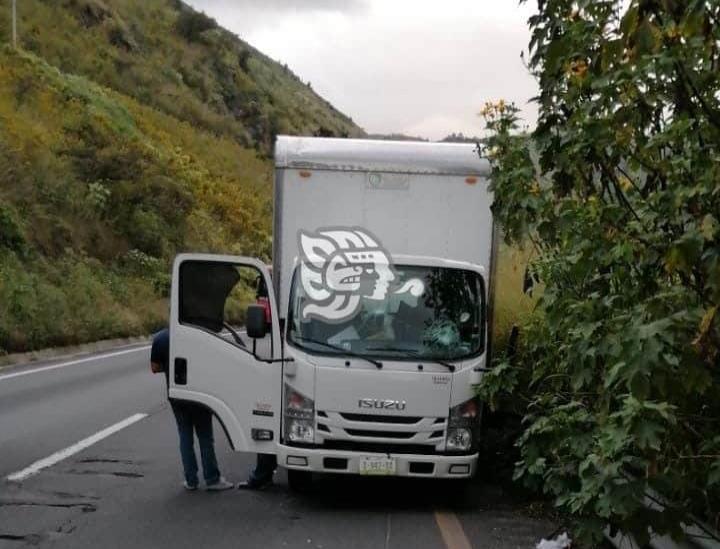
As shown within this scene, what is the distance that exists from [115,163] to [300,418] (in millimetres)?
32334

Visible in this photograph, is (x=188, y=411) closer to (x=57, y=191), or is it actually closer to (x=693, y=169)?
(x=693, y=169)

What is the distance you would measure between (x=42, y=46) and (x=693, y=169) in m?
55.5

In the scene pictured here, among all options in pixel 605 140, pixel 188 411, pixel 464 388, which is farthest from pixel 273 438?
pixel 605 140

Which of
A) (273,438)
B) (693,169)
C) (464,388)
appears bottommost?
(273,438)

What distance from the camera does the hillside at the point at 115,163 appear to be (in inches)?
1073

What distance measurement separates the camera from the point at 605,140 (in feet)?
16.9

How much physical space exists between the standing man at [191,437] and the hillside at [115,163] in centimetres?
1248

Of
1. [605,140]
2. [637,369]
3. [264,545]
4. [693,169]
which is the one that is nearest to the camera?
[637,369]

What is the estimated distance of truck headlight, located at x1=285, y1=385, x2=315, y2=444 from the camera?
7.92 meters

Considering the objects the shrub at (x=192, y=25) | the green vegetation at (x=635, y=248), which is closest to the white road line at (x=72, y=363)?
the green vegetation at (x=635, y=248)

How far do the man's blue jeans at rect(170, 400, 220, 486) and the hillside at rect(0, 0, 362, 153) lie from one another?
4608 cm

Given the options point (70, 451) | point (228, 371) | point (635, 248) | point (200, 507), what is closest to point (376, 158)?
point (228, 371)

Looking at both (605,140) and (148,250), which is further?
(148,250)

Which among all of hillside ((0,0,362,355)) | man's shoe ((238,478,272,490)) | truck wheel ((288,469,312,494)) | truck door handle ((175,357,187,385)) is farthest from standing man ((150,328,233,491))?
hillside ((0,0,362,355))
